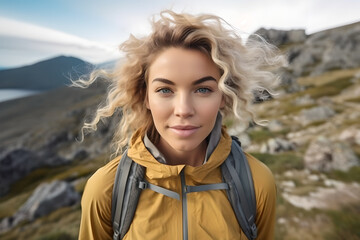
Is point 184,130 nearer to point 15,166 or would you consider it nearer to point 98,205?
point 98,205

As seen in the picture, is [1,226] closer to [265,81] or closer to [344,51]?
[265,81]

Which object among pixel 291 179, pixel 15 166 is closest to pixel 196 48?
pixel 291 179

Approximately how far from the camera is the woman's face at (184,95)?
293 cm

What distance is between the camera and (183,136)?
304 centimetres

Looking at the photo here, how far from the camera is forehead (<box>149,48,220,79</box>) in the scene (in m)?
2.94

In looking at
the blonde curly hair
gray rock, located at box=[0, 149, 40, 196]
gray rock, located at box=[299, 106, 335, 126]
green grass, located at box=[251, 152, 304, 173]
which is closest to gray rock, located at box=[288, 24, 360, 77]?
gray rock, located at box=[299, 106, 335, 126]

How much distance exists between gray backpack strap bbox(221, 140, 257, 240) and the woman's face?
25.8 inches

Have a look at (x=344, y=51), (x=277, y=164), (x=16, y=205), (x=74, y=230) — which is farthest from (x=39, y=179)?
(x=344, y=51)

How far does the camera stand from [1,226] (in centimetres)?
2056

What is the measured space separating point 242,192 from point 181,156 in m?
1.00

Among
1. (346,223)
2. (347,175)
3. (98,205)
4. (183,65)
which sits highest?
(183,65)

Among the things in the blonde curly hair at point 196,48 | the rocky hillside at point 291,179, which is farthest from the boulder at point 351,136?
the blonde curly hair at point 196,48

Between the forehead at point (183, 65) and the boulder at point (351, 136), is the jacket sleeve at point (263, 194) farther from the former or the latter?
the boulder at point (351, 136)

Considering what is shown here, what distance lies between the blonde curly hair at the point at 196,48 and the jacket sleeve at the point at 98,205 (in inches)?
34.3
